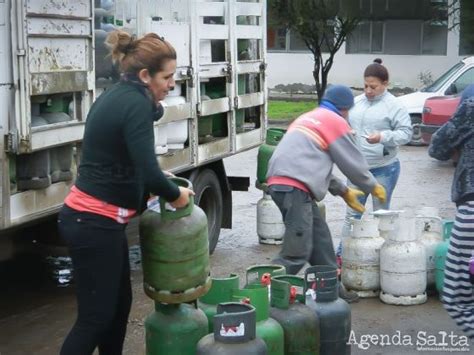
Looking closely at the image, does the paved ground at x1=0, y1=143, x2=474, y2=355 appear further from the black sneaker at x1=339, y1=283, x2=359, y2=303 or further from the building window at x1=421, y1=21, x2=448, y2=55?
the building window at x1=421, y1=21, x2=448, y2=55

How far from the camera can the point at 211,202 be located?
822cm

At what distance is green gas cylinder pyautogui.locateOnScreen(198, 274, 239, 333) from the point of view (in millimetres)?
4582

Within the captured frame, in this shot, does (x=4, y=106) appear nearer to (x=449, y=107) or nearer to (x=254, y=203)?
(x=254, y=203)

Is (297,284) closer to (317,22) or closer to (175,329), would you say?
(175,329)

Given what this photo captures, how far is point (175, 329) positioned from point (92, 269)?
0.52 meters

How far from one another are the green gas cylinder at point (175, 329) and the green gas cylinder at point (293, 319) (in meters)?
0.44

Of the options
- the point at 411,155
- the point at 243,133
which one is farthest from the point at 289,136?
the point at 411,155

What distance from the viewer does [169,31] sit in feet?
23.0

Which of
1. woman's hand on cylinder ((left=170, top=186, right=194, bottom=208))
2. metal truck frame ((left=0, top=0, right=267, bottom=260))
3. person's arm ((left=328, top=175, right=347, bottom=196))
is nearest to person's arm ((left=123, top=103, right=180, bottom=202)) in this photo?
woman's hand on cylinder ((left=170, top=186, right=194, bottom=208))

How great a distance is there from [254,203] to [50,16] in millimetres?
5842

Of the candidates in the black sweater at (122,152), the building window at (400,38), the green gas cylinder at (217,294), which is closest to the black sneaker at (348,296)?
the green gas cylinder at (217,294)

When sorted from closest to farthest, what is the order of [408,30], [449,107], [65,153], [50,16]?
[50,16]
[65,153]
[449,107]
[408,30]

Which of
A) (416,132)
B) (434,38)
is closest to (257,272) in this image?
(416,132)

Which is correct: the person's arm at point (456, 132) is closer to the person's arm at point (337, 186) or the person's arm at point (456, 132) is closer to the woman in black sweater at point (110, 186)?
the person's arm at point (337, 186)
